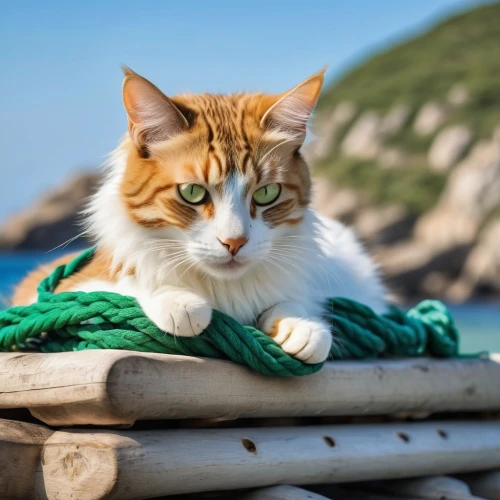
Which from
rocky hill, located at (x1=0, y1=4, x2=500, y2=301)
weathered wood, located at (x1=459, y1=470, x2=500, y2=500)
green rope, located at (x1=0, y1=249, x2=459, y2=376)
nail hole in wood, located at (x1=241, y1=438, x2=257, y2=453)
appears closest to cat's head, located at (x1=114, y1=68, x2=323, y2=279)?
green rope, located at (x1=0, y1=249, x2=459, y2=376)

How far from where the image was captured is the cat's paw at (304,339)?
4.66 ft

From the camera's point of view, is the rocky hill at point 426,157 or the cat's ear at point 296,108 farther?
the rocky hill at point 426,157

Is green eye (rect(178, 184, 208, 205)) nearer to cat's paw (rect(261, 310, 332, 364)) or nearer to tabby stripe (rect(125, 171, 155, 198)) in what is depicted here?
tabby stripe (rect(125, 171, 155, 198))

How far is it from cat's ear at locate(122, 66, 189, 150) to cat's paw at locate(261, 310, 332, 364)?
41 centimetres

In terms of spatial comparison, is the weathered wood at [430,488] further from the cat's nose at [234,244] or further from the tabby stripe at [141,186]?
the tabby stripe at [141,186]

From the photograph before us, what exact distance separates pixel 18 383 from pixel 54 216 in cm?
1909

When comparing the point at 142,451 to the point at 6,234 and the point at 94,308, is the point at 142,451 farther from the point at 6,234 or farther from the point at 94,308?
the point at 6,234

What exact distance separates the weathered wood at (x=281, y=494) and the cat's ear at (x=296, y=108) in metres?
0.66

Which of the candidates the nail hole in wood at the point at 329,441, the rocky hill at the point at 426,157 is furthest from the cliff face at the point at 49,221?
the nail hole in wood at the point at 329,441

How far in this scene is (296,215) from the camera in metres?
1.55

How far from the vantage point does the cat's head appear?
4.58ft

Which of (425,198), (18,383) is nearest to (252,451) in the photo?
(18,383)

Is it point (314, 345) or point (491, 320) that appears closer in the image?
point (314, 345)

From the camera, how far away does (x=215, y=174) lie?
1.39 m
